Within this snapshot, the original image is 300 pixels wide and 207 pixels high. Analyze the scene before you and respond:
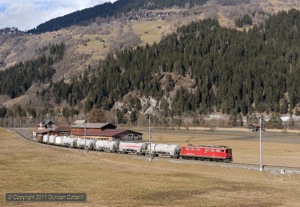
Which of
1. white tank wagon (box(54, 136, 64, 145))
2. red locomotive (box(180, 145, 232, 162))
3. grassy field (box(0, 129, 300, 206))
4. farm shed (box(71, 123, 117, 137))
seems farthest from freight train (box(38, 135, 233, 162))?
farm shed (box(71, 123, 117, 137))

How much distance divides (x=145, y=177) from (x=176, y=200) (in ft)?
59.1

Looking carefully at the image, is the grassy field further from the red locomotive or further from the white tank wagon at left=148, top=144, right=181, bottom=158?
the red locomotive

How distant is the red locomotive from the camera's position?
256ft

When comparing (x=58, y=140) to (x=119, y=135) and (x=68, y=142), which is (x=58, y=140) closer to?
(x=68, y=142)

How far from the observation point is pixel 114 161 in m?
85.9

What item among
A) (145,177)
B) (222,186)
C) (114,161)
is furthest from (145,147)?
(222,186)

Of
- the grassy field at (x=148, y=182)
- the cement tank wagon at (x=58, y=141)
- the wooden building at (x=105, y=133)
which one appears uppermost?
the wooden building at (x=105, y=133)

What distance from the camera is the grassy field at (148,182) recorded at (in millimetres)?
44094

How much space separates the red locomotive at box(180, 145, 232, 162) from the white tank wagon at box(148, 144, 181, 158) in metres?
2.00

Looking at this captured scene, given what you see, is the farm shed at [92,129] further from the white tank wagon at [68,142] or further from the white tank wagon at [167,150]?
the white tank wagon at [167,150]

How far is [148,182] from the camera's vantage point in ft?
184

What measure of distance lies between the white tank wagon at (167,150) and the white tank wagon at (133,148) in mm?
3662

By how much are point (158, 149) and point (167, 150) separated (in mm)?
2153

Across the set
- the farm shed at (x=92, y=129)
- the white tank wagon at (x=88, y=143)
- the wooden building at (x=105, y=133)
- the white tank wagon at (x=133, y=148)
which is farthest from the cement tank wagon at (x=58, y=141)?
the white tank wagon at (x=133, y=148)
